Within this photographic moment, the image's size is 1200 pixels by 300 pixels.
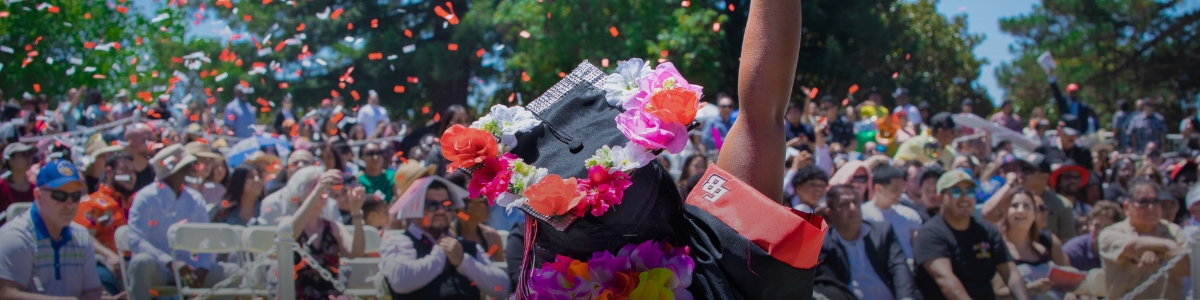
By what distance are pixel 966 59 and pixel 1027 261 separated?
66.7ft

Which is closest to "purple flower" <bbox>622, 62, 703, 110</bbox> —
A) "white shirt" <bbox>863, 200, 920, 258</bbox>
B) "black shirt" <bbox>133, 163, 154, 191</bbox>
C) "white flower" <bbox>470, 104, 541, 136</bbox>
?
"white flower" <bbox>470, 104, 541, 136</bbox>

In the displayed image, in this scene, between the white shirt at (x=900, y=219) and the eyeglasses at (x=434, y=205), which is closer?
the eyeglasses at (x=434, y=205)

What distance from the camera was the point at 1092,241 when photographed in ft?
25.8

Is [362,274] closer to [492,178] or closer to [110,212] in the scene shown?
[110,212]

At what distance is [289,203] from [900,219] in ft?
14.3

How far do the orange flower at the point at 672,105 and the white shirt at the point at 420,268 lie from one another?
3.75 metres

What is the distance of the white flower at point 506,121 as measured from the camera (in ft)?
8.39

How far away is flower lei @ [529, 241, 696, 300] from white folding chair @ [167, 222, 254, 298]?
4.17 metres

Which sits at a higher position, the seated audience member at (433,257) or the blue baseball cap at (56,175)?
the blue baseball cap at (56,175)

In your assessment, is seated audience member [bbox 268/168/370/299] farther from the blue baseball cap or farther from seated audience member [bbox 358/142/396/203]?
seated audience member [bbox 358/142/396/203]

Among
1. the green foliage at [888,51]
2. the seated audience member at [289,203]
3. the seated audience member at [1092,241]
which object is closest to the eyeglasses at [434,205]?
the seated audience member at [289,203]

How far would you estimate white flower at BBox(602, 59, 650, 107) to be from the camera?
2564 millimetres

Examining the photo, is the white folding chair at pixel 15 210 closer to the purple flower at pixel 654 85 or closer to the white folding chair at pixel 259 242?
the white folding chair at pixel 259 242

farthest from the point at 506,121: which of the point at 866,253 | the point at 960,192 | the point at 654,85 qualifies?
the point at 960,192
